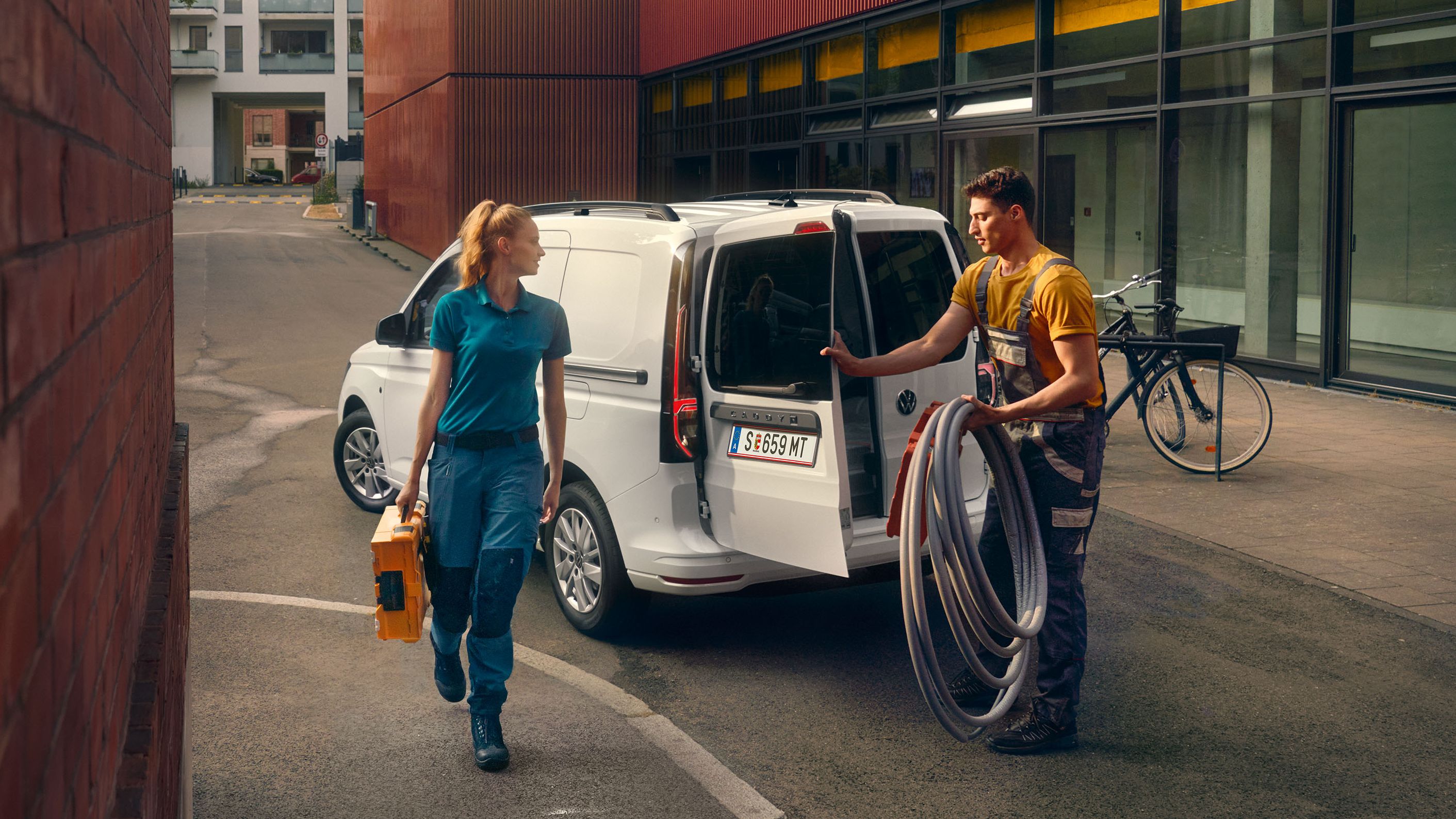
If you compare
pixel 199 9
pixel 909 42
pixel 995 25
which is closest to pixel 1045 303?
pixel 995 25

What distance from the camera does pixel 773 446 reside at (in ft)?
17.5

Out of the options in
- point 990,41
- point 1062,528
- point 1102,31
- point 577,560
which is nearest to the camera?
point 1062,528

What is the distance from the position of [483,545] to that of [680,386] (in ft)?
3.95

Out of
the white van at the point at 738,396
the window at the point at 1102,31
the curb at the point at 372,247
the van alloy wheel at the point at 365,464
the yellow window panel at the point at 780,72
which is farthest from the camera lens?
the curb at the point at 372,247

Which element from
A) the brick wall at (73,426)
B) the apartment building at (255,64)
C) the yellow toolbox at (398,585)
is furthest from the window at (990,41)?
the apartment building at (255,64)

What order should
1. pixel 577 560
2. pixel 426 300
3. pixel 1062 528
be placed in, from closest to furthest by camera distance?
pixel 1062 528 < pixel 577 560 < pixel 426 300

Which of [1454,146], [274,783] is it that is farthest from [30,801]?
[1454,146]

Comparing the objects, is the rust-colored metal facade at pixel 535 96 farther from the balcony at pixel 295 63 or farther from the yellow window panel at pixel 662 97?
the balcony at pixel 295 63

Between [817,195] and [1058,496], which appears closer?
[1058,496]

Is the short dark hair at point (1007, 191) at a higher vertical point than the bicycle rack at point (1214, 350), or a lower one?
higher

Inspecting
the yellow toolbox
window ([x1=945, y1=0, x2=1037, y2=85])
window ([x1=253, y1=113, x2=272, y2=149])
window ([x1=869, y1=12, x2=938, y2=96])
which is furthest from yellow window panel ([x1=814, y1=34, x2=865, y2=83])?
window ([x1=253, y1=113, x2=272, y2=149])

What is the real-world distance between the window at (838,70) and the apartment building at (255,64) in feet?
197

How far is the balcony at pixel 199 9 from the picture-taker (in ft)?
257

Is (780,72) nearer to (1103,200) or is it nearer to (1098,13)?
(1098,13)
